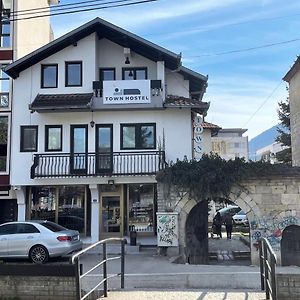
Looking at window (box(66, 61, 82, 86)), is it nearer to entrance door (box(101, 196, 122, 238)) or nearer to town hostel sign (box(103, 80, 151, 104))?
town hostel sign (box(103, 80, 151, 104))

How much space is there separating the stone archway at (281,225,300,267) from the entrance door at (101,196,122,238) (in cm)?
838

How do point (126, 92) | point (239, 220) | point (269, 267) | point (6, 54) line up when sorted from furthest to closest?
point (239, 220)
point (6, 54)
point (126, 92)
point (269, 267)

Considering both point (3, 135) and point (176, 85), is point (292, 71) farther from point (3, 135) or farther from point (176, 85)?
point (3, 135)

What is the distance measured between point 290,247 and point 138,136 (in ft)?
29.3

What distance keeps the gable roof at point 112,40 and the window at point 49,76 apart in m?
0.59

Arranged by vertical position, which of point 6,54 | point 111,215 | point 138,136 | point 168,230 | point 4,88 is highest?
point 6,54

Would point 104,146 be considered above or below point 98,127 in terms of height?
below

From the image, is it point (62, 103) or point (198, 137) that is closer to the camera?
point (62, 103)

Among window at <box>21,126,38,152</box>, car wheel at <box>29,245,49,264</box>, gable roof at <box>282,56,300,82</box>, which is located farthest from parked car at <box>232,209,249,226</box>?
car wheel at <box>29,245,49,264</box>

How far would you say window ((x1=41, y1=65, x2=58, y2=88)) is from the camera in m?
24.1

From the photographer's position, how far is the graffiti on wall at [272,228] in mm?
18156

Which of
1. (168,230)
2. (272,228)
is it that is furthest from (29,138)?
(272,228)

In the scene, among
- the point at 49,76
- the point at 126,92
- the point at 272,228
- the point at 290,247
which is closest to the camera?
the point at 272,228

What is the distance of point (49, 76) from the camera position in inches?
955
